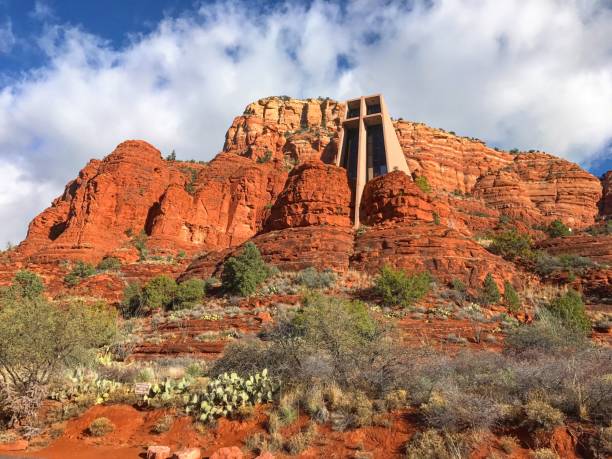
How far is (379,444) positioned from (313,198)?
29154mm

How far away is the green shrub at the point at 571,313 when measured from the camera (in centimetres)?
1836

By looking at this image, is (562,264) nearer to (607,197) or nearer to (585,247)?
(585,247)

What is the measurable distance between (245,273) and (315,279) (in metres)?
4.11

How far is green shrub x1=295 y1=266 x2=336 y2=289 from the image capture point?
24.6 metres

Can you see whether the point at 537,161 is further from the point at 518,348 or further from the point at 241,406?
the point at 241,406

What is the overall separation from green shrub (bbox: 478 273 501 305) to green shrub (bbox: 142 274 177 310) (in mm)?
17694

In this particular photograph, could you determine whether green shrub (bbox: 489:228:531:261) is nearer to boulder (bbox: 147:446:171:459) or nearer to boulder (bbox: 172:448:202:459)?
boulder (bbox: 172:448:202:459)

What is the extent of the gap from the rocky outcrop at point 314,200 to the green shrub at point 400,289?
39.5 feet

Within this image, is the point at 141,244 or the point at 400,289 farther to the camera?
the point at 141,244

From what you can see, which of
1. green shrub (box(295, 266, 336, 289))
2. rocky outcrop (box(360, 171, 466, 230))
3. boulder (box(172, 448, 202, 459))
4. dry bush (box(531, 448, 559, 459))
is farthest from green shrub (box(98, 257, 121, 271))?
dry bush (box(531, 448, 559, 459))

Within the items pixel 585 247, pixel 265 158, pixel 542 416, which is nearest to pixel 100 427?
pixel 542 416

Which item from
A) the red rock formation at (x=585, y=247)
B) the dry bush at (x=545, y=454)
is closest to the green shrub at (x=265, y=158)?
the red rock formation at (x=585, y=247)

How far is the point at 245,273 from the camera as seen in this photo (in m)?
24.9

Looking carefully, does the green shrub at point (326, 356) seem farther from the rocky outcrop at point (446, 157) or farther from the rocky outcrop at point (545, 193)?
the rocky outcrop at point (545, 193)
